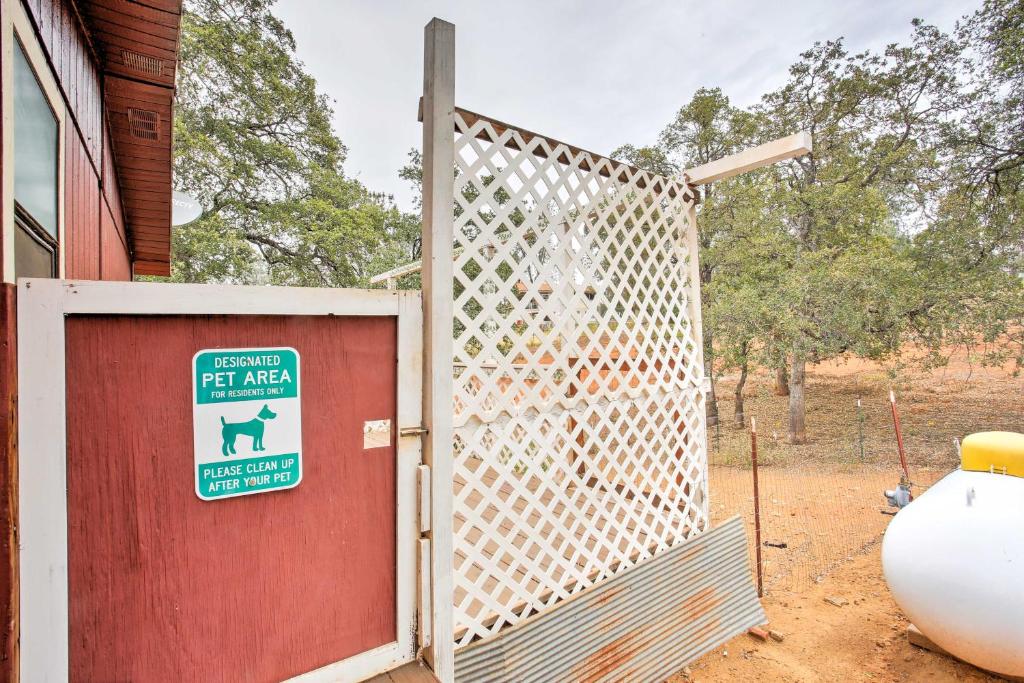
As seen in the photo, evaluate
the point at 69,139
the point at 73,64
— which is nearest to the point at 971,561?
the point at 69,139

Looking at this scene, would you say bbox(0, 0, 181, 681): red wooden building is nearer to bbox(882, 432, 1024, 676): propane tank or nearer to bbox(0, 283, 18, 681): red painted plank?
bbox(0, 283, 18, 681): red painted plank

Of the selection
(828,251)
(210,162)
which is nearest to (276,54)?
(210,162)

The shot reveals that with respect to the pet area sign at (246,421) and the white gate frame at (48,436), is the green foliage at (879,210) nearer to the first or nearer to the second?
the pet area sign at (246,421)

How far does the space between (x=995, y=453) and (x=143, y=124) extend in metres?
5.79

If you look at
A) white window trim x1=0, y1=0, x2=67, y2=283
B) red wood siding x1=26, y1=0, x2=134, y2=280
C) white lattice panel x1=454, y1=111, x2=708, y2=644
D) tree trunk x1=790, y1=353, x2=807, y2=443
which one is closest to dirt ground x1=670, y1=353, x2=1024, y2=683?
tree trunk x1=790, y1=353, x2=807, y2=443

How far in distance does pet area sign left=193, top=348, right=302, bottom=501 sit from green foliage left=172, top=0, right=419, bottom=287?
7.27m

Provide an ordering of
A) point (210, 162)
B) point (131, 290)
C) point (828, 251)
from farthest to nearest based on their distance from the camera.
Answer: point (210, 162), point (828, 251), point (131, 290)

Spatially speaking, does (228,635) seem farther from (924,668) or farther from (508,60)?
(508,60)

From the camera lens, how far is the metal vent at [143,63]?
241 centimetres

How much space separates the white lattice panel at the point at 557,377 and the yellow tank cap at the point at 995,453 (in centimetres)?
158

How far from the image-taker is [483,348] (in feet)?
6.54

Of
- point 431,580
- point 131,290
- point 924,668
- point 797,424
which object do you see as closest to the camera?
point 131,290

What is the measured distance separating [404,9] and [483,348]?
7820 millimetres

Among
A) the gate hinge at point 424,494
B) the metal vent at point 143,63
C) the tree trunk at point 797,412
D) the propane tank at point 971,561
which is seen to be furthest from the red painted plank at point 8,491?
the tree trunk at point 797,412
